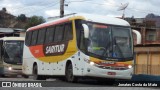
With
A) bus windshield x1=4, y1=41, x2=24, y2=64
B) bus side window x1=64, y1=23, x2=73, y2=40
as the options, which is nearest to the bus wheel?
bus side window x1=64, y1=23, x2=73, y2=40

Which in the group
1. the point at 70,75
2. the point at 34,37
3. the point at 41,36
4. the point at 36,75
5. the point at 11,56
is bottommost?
the point at 36,75

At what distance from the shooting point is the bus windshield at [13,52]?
110ft

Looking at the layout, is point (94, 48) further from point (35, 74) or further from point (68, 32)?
point (35, 74)

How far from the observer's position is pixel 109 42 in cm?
2039

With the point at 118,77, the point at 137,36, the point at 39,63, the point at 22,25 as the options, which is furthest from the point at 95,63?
the point at 22,25

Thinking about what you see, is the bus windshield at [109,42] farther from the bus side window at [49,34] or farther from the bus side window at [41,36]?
the bus side window at [41,36]

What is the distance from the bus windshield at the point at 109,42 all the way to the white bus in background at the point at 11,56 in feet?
45.9

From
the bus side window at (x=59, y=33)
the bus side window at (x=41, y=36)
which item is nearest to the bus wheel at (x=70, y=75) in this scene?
the bus side window at (x=59, y=33)

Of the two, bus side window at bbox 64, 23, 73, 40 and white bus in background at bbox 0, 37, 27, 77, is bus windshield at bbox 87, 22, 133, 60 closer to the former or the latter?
bus side window at bbox 64, 23, 73, 40

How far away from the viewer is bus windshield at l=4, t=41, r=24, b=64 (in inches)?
1323

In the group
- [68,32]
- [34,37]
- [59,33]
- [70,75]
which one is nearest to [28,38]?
[34,37]

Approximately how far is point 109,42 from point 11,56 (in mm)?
14826

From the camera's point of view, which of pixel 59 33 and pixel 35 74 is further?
pixel 35 74

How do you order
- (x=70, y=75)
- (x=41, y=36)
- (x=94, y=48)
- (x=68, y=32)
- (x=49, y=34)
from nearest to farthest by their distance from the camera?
(x=94, y=48) → (x=70, y=75) → (x=68, y=32) → (x=49, y=34) → (x=41, y=36)
